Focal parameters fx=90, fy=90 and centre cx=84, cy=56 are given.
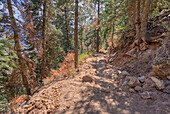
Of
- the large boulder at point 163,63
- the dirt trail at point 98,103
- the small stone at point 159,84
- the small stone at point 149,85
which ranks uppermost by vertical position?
the large boulder at point 163,63

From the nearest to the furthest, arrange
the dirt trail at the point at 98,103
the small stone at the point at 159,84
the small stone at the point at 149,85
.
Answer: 1. the dirt trail at the point at 98,103
2. the small stone at the point at 159,84
3. the small stone at the point at 149,85

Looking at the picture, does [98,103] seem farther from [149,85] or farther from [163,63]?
[163,63]

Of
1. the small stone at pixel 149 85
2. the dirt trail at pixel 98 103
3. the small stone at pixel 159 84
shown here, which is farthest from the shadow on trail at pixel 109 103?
the small stone at pixel 159 84

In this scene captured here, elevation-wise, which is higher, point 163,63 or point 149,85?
point 163,63

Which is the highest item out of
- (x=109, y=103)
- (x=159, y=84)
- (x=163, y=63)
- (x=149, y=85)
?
(x=163, y=63)

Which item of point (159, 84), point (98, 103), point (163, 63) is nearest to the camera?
point (98, 103)

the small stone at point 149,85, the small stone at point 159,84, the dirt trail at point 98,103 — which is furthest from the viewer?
the small stone at point 149,85

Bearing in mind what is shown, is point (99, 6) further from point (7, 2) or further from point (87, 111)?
point (87, 111)

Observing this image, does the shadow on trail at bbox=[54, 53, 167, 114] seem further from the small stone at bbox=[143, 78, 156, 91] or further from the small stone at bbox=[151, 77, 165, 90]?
the small stone at bbox=[151, 77, 165, 90]

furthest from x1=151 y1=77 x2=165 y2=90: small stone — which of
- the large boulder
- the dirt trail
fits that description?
the dirt trail

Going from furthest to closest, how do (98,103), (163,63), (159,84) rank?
(163,63), (159,84), (98,103)

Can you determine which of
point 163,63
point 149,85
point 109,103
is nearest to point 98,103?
point 109,103

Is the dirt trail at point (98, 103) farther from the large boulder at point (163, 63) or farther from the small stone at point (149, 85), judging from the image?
the large boulder at point (163, 63)

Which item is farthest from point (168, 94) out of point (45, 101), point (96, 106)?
point (45, 101)
